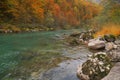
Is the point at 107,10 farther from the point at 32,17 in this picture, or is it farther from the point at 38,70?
the point at 32,17

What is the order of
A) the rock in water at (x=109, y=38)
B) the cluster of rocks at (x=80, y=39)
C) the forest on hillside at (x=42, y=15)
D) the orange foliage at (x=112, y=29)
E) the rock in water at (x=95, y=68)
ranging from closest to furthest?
the rock in water at (x=95, y=68) < the rock in water at (x=109, y=38) < the orange foliage at (x=112, y=29) < the cluster of rocks at (x=80, y=39) < the forest on hillside at (x=42, y=15)

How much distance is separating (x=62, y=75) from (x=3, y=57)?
662 centimetres

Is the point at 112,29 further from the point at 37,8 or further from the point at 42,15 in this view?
the point at 42,15

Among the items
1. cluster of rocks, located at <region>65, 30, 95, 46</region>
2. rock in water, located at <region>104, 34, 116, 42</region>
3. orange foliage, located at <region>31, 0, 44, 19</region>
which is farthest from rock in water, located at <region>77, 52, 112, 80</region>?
orange foliage, located at <region>31, 0, 44, 19</region>

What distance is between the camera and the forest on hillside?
89.6 ft

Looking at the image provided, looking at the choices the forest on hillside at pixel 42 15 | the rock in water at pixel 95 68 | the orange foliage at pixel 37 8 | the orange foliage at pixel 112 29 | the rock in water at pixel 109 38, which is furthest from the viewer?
the orange foliage at pixel 37 8

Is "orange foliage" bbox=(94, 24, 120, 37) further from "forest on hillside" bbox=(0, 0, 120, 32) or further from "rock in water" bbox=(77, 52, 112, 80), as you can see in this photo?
"rock in water" bbox=(77, 52, 112, 80)

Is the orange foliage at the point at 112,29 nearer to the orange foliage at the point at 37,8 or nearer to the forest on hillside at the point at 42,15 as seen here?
the forest on hillside at the point at 42,15

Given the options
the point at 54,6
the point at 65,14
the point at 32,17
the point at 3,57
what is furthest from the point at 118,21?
the point at 65,14

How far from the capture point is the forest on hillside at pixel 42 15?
27.3 m

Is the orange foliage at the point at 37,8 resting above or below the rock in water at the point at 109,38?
below

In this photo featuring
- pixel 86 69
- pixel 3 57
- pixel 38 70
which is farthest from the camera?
pixel 3 57

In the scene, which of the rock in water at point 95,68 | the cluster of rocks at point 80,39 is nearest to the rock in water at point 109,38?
the cluster of rocks at point 80,39

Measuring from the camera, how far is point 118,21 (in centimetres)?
2488
